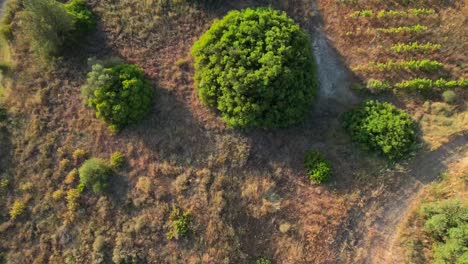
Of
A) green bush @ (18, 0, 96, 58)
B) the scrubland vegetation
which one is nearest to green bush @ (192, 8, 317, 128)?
the scrubland vegetation

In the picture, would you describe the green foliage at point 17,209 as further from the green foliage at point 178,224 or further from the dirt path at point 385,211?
the dirt path at point 385,211

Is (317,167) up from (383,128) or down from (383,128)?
down

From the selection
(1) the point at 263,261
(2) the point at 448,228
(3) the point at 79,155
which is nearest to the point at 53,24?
(3) the point at 79,155

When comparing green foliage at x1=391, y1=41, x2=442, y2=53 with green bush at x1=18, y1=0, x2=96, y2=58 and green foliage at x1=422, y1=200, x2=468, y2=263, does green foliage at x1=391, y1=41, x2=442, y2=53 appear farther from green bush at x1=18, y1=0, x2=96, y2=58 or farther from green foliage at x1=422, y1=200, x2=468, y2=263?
green bush at x1=18, y1=0, x2=96, y2=58

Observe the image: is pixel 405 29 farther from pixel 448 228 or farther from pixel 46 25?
pixel 46 25

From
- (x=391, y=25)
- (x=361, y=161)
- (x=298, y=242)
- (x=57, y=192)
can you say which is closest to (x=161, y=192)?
(x=57, y=192)
